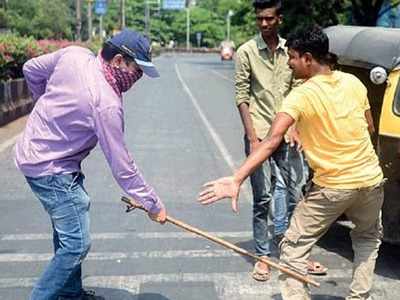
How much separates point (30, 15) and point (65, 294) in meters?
49.0

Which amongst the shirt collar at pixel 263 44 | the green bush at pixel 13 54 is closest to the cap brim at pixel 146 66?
the shirt collar at pixel 263 44

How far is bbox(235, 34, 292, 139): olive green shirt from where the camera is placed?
5.36 m

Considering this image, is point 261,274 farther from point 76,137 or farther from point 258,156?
point 76,137

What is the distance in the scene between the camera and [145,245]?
6.21 metres

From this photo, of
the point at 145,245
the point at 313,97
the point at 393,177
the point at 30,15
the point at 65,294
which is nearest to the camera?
the point at 313,97

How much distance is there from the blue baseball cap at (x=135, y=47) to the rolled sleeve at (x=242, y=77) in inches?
57.1

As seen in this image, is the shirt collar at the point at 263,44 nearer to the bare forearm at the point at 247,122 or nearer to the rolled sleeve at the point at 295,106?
the bare forearm at the point at 247,122

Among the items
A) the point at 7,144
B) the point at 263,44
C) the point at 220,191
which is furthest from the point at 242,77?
the point at 7,144

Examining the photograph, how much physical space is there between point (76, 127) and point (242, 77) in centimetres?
170

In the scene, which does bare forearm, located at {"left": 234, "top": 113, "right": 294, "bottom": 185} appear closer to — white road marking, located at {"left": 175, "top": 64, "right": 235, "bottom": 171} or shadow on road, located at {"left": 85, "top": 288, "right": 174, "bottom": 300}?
shadow on road, located at {"left": 85, "top": 288, "right": 174, "bottom": 300}

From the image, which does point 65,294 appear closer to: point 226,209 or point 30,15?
point 226,209

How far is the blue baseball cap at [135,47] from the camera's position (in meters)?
3.96

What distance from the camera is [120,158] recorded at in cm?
394

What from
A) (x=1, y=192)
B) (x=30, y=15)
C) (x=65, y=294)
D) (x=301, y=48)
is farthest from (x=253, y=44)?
(x=30, y=15)
